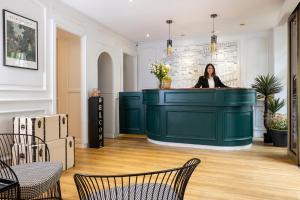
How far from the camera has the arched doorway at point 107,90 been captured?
605 cm

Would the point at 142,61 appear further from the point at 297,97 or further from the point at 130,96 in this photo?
the point at 297,97

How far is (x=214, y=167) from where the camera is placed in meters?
3.51

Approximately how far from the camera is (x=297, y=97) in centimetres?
357

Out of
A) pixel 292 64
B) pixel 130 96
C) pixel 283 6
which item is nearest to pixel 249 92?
pixel 292 64

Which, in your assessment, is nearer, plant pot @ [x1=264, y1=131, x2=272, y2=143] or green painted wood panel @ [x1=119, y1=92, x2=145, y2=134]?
plant pot @ [x1=264, y1=131, x2=272, y2=143]

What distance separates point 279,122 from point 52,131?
4.60 meters

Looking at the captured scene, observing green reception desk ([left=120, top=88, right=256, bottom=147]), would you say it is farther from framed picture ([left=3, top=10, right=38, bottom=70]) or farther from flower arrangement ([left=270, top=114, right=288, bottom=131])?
framed picture ([left=3, top=10, right=38, bottom=70])

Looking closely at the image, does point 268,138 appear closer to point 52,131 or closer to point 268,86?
point 268,86

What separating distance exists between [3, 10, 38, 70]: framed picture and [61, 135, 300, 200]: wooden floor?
5.72 ft

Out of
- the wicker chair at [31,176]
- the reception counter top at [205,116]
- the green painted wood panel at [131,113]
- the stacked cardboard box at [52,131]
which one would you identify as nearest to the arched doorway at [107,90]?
the green painted wood panel at [131,113]

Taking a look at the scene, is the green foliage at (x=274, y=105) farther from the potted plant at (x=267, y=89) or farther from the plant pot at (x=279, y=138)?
the plant pot at (x=279, y=138)

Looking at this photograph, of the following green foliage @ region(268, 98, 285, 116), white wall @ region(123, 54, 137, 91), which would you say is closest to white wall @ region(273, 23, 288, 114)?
green foliage @ region(268, 98, 285, 116)

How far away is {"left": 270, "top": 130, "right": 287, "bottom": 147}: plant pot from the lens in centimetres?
487

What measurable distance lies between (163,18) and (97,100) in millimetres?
2320
